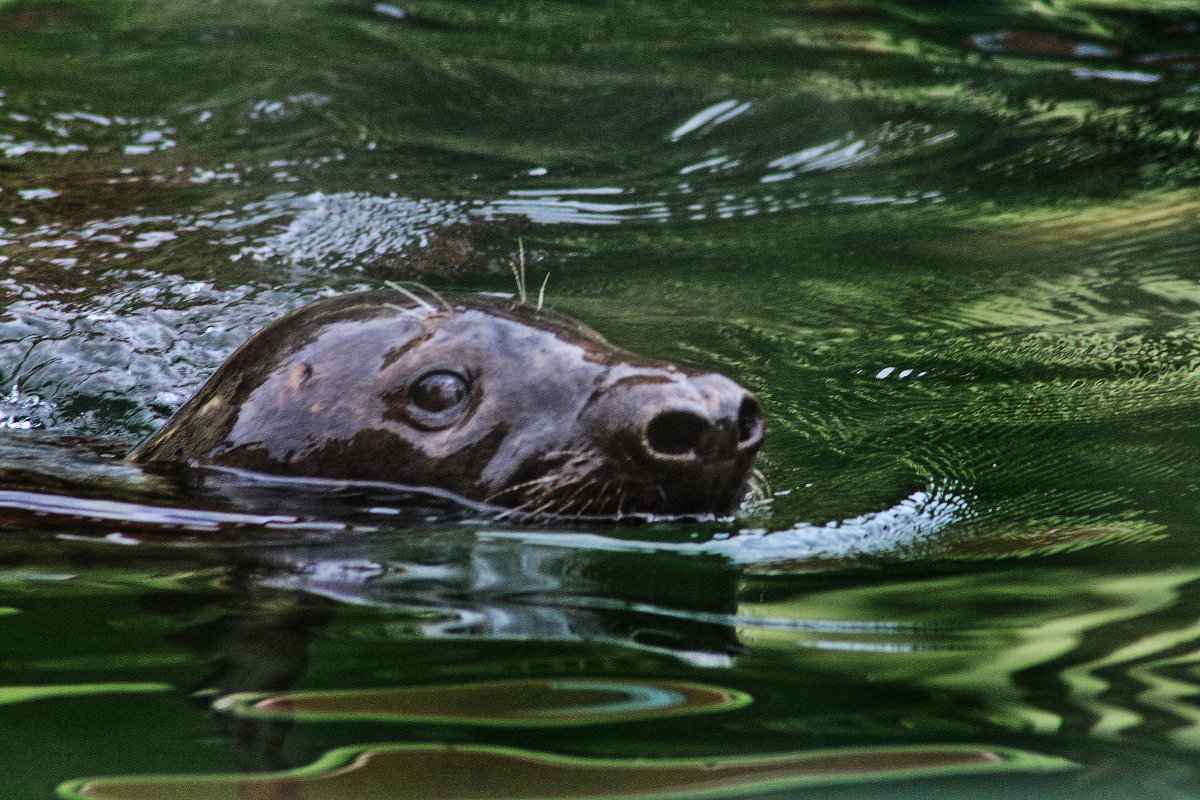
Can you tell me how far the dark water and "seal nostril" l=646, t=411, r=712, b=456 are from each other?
0.19 m

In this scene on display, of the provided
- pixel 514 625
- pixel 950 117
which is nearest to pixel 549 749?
pixel 514 625

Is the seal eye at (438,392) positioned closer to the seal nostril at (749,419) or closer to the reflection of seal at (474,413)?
the reflection of seal at (474,413)

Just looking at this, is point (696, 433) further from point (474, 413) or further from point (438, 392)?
point (438, 392)

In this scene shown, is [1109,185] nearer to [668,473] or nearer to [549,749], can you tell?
[668,473]

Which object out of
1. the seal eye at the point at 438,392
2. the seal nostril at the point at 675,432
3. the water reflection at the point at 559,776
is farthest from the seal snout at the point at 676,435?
Result: the water reflection at the point at 559,776

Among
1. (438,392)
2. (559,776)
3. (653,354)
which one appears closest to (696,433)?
(438,392)

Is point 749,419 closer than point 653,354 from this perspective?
Yes

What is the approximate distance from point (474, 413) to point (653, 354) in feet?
6.08

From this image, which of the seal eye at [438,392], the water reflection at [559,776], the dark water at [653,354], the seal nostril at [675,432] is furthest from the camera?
the seal eye at [438,392]

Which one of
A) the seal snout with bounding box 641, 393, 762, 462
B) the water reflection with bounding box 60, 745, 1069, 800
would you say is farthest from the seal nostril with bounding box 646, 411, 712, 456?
the water reflection with bounding box 60, 745, 1069, 800

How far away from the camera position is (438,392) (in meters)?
3.44

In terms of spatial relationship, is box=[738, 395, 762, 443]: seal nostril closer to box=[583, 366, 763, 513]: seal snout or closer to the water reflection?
box=[583, 366, 763, 513]: seal snout

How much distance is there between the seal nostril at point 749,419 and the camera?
3.17 m

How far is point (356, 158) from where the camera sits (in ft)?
24.4
